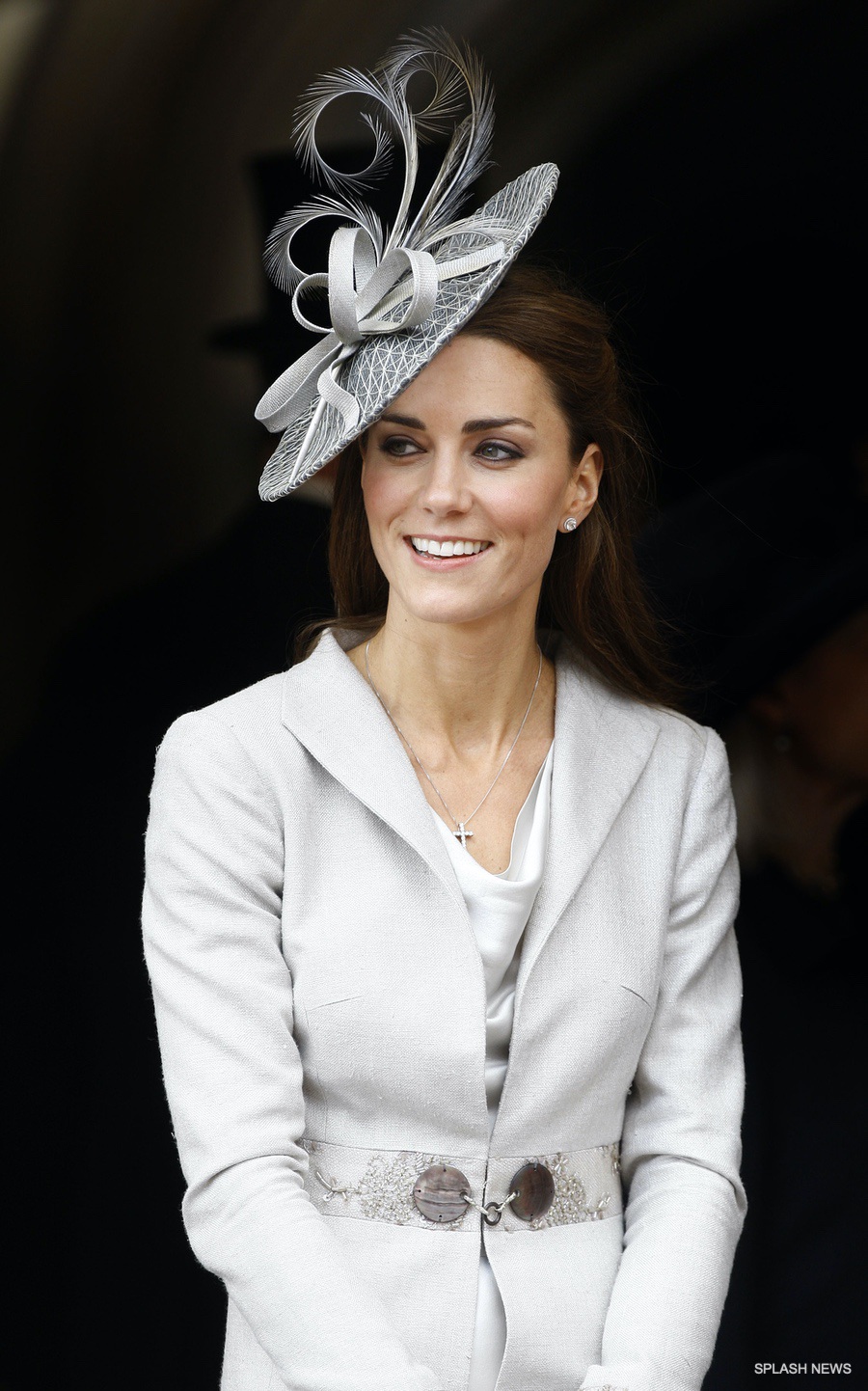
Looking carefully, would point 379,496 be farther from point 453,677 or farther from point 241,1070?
point 241,1070

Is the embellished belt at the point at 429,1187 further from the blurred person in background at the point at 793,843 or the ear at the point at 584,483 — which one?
the blurred person in background at the point at 793,843

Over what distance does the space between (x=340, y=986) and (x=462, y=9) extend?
60.3 inches

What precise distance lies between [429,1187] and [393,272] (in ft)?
3.42

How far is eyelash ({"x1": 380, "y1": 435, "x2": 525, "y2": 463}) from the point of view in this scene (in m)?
1.91

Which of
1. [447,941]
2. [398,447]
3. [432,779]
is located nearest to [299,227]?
[398,447]

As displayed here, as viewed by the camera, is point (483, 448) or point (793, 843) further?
point (793, 843)

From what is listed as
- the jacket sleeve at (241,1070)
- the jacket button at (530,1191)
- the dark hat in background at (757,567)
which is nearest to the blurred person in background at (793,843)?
the dark hat in background at (757,567)

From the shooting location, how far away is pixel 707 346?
8.48ft

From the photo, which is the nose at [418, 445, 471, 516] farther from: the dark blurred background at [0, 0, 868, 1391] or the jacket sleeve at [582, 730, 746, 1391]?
the dark blurred background at [0, 0, 868, 1391]

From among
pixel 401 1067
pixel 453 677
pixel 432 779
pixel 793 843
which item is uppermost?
pixel 453 677

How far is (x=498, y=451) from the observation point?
191cm

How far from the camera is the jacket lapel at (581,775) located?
191cm

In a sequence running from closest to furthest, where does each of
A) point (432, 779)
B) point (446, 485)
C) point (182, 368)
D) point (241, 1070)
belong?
point (241, 1070)
point (446, 485)
point (432, 779)
point (182, 368)

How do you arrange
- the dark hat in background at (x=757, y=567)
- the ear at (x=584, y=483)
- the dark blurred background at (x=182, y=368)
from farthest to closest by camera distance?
1. the dark hat in background at (x=757, y=567)
2. the dark blurred background at (x=182, y=368)
3. the ear at (x=584, y=483)
